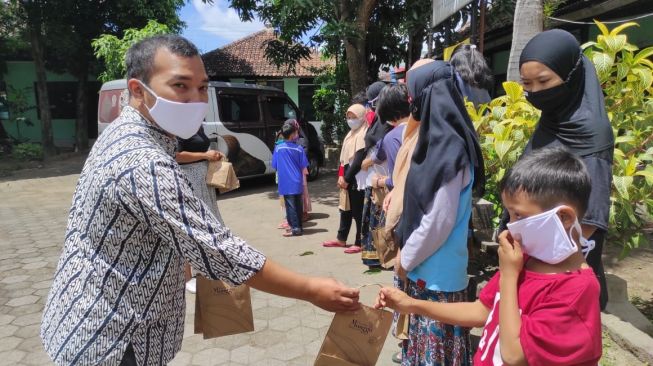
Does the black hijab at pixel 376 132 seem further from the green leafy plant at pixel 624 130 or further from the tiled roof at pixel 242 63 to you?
the tiled roof at pixel 242 63

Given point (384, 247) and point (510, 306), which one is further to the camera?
point (384, 247)

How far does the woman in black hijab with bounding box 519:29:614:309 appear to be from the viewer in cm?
185

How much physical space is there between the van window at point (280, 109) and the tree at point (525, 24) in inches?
242

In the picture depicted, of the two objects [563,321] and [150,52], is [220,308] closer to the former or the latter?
[150,52]

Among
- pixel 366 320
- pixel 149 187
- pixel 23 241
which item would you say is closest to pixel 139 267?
pixel 149 187

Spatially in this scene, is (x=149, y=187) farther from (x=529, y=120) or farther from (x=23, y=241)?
(x=23, y=241)

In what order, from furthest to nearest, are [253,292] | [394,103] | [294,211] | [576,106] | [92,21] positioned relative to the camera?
1. [92,21]
2. [294,211]
3. [253,292]
4. [394,103]
5. [576,106]

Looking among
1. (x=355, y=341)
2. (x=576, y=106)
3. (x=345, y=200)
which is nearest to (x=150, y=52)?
(x=355, y=341)

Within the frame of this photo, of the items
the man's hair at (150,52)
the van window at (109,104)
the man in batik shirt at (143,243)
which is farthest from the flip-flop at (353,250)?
the van window at (109,104)

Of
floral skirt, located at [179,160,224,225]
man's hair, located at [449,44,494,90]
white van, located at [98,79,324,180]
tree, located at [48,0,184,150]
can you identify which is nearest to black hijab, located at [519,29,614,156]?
man's hair, located at [449,44,494,90]

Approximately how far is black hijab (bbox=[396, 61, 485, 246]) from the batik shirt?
0.98 m

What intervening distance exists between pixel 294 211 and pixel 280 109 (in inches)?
167

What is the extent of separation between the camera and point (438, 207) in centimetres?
204

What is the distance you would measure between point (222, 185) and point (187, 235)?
335cm
